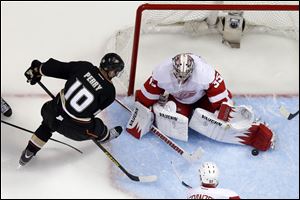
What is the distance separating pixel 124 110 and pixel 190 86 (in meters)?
0.65

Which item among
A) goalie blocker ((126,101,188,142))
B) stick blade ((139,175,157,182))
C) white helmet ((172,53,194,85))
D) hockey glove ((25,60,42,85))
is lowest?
stick blade ((139,175,157,182))

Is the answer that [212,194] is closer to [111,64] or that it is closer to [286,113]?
[111,64]

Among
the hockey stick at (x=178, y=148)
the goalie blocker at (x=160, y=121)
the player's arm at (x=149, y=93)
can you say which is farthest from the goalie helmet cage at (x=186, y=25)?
the hockey stick at (x=178, y=148)

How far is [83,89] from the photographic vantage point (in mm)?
3113

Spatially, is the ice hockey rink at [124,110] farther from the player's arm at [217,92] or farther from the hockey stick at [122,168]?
the player's arm at [217,92]

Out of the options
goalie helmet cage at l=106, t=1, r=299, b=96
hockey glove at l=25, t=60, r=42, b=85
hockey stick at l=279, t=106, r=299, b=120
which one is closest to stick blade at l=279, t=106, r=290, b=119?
hockey stick at l=279, t=106, r=299, b=120

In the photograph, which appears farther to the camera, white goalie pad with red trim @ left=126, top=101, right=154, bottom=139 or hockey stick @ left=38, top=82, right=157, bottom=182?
white goalie pad with red trim @ left=126, top=101, right=154, bottom=139

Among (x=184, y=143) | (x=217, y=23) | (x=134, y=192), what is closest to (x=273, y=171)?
(x=184, y=143)

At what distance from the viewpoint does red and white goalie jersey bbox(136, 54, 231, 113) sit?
3.45m

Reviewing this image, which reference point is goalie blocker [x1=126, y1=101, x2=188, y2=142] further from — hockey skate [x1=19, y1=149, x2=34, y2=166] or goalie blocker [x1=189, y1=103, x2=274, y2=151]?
hockey skate [x1=19, y1=149, x2=34, y2=166]

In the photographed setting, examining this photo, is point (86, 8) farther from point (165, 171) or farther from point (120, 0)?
point (165, 171)

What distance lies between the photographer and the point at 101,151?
12.1 feet

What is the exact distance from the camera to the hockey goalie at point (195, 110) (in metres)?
3.49

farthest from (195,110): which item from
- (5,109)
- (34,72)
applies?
(5,109)
